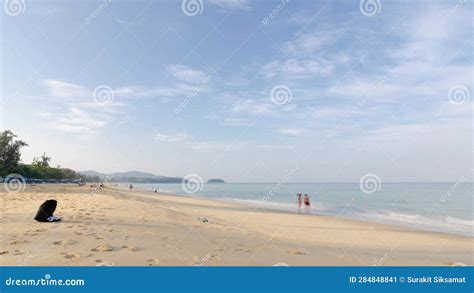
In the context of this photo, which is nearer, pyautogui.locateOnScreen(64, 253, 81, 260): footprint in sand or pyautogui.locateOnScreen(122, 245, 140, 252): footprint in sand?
pyautogui.locateOnScreen(64, 253, 81, 260): footprint in sand

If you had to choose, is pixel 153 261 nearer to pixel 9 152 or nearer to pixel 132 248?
pixel 132 248

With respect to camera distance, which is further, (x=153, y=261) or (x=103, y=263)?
(x=153, y=261)

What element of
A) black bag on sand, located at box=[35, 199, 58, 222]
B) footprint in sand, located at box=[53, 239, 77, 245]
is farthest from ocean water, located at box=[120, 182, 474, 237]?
footprint in sand, located at box=[53, 239, 77, 245]

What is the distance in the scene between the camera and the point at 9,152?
64.7 m

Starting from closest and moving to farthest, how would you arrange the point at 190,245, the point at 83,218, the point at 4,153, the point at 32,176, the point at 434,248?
the point at 190,245
the point at 83,218
the point at 434,248
the point at 4,153
the point at 32,176

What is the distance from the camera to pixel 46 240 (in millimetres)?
8102

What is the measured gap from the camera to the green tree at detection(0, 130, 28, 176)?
63384 mm

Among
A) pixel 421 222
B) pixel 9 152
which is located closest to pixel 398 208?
pixel 421 222

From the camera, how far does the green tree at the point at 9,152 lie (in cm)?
6338

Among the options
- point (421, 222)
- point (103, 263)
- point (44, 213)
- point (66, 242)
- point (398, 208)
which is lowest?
point (103, 263)

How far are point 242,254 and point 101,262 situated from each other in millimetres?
3343

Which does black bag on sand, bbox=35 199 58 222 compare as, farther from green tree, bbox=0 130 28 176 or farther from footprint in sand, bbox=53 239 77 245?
green tree, bbox=0 130 28 176
